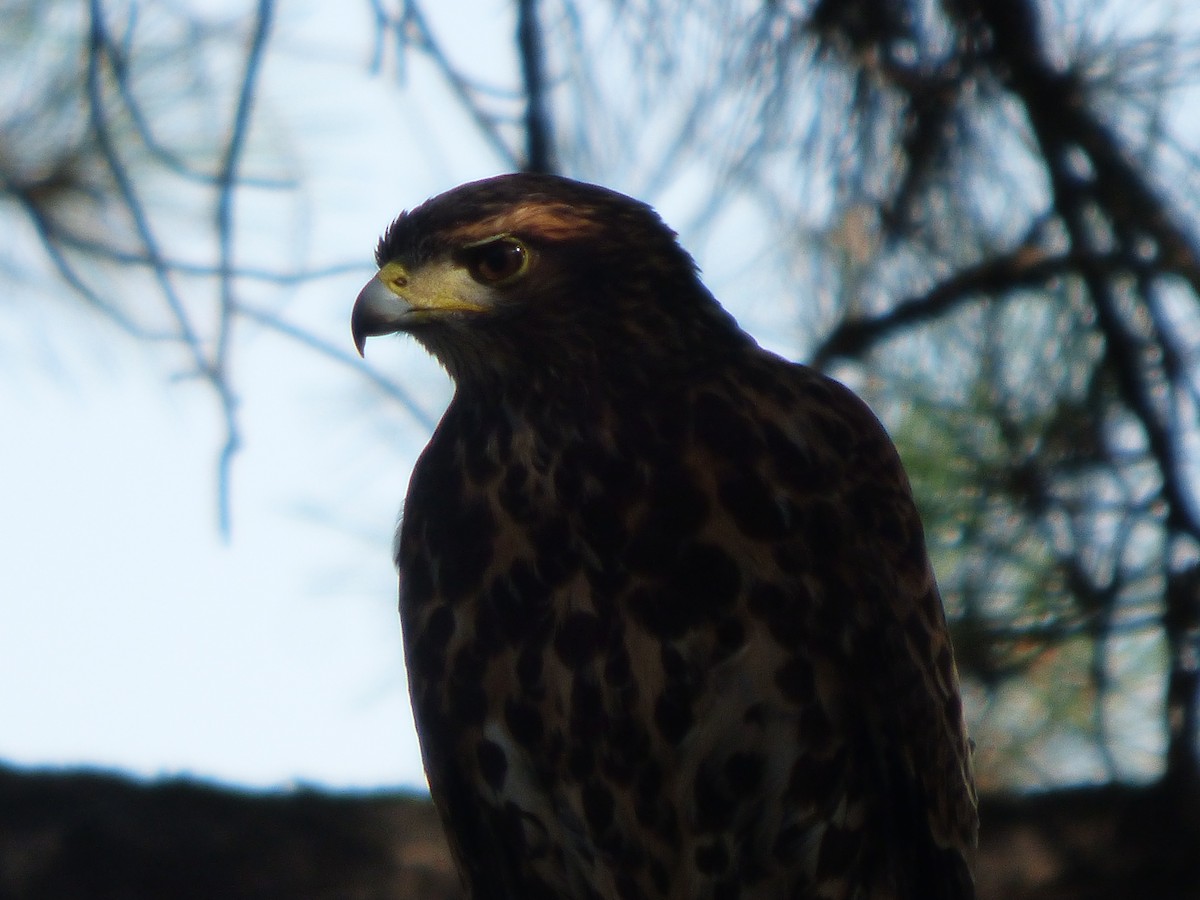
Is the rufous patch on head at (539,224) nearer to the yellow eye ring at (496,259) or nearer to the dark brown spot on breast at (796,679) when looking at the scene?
the yellow eye ring at (496,259)

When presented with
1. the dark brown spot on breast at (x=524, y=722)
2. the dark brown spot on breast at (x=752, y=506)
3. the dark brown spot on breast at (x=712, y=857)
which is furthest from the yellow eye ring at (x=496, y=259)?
the dark brown spot on breast at (x=712, y=857)

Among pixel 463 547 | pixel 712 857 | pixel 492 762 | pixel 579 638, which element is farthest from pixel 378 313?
pixel 712 857

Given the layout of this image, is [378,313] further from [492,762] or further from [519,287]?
[492,762]

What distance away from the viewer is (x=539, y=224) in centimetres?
361

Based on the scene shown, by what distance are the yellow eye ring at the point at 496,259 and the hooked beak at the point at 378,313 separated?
0.46ft

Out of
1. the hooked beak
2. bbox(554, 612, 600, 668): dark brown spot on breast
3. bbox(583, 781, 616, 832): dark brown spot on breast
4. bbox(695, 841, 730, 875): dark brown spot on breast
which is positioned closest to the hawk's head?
the hooked beak

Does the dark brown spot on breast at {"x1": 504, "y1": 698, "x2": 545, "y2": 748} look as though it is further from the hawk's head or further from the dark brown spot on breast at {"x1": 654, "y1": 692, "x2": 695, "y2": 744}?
the hawk's head

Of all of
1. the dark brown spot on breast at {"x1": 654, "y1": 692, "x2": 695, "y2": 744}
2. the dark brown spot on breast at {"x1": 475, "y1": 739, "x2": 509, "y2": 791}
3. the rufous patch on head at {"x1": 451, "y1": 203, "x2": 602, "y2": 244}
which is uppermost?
the rufous patch on head at {"x1": 451, "y1": 203, "x2": 602, "y2": 244}

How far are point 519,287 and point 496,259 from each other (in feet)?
0.20

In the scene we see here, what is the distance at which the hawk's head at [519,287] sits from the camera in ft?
11.8

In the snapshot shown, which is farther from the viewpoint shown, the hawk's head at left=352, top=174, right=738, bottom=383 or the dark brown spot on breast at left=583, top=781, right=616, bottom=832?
the hawk's head at left=352, top=174, right=738, bottom=383

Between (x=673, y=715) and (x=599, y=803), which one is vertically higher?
(x=673, y=715)

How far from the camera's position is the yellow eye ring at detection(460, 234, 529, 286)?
3.59m

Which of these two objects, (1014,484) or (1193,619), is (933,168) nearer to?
(1014,484)
